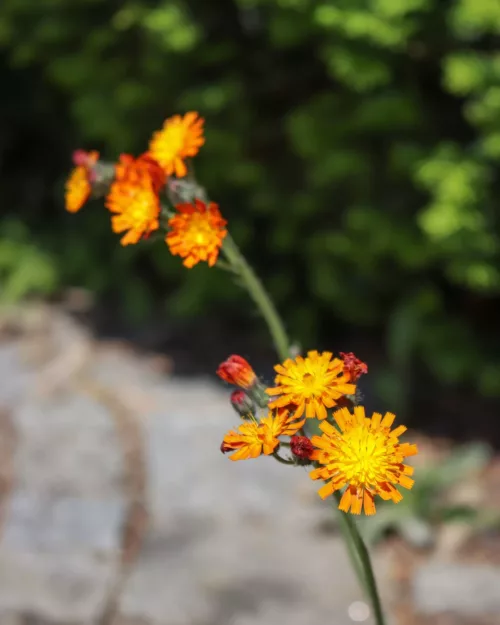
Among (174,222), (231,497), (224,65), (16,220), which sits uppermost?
(16,220)

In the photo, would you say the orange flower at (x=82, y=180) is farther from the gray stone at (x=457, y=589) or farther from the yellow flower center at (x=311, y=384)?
the gray stone at (x=457, y=589)

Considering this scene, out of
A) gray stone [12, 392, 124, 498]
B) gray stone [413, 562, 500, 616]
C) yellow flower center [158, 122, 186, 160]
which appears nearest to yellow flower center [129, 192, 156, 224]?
yellow flower center [158, 122, 186, 160]

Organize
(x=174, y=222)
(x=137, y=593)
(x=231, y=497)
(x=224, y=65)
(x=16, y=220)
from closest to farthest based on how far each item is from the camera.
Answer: (x=174, y=222)
(x=137, y=593)
(x=231, y=497)
(x=224, y=65)
(x=16, y=220)

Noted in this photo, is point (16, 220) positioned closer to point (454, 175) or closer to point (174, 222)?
point (454, 175)

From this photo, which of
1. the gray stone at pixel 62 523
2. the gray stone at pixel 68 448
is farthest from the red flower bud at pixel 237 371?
the gray stone at pixel 68 448

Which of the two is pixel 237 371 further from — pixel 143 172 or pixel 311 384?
pixel 143 172

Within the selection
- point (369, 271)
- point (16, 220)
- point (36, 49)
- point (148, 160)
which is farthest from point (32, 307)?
point (148, 160)
